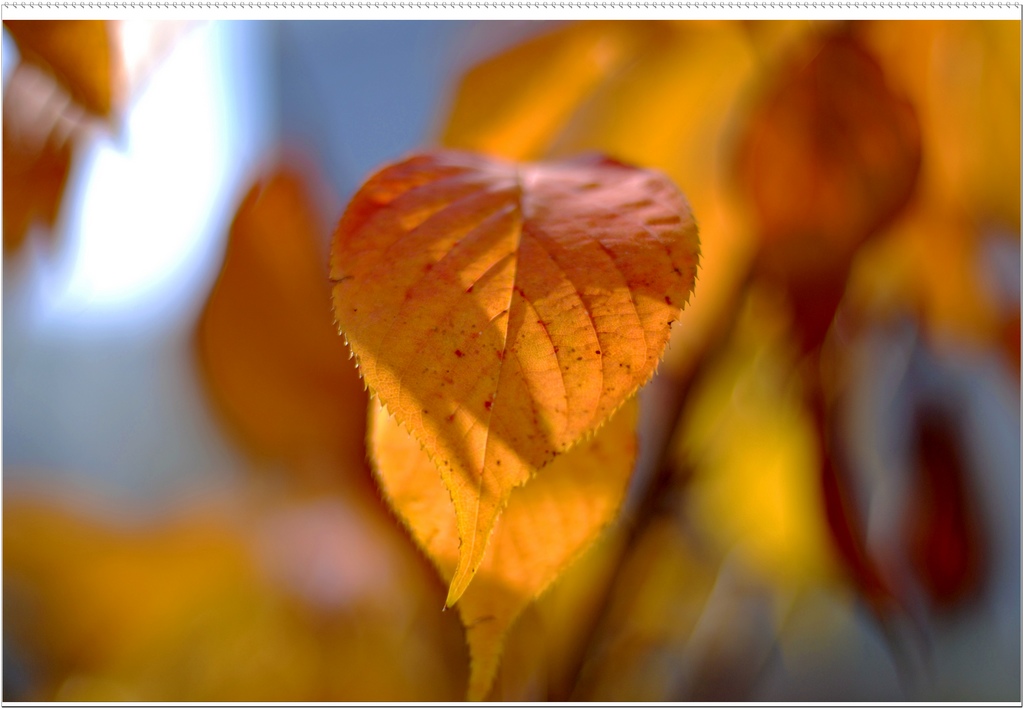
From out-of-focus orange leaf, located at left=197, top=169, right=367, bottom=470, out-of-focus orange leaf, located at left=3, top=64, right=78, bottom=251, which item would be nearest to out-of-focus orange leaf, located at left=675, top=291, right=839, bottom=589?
out-of-focus orange leaf, located at left=197, top=169, right=367, bottom=470

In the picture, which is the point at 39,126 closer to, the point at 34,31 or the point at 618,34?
the point at 34,31

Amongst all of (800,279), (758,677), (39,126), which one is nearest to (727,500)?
(758,677)

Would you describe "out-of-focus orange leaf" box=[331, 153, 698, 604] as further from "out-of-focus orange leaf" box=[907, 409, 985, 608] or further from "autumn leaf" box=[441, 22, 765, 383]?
"out-of-focus orange leaf" box=[907, 409, 985, 608]

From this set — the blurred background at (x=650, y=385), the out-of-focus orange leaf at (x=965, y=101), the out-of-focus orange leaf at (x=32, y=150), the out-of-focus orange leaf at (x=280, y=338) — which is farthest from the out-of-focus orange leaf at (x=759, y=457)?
the out-of-focus orange leaf at (x=32, y=150)

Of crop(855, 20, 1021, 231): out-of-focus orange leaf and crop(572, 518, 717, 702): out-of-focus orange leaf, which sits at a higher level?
crop(855, 20, 1021, 231): out-of-focus orange leaf

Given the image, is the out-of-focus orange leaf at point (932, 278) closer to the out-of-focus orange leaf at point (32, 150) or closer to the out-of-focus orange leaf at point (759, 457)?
the out-of-focus orange leaf at point (759, 457)

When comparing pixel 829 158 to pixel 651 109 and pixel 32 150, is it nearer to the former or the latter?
pixel 651 109
